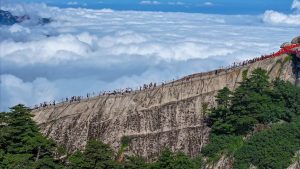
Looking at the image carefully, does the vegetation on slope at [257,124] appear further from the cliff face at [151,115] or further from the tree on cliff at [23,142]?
the tree on cliff at [23,142]

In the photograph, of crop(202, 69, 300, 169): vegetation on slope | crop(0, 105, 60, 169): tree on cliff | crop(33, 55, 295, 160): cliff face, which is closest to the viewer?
crop(0, 105, 60, 169): tree on cliff

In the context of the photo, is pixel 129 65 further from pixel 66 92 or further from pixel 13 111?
pixel 13 111

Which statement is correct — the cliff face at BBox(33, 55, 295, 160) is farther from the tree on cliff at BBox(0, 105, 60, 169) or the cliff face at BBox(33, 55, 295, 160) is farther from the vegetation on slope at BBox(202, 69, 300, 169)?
A: the tree on cliff at BBox(0, 105, 60, 169)

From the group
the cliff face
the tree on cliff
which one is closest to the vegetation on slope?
the cliff face

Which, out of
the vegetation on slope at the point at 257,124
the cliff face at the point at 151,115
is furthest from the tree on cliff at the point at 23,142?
the vegetation on slope at the point at 257,124

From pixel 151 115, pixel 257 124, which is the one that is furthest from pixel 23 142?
pixel 257 124
